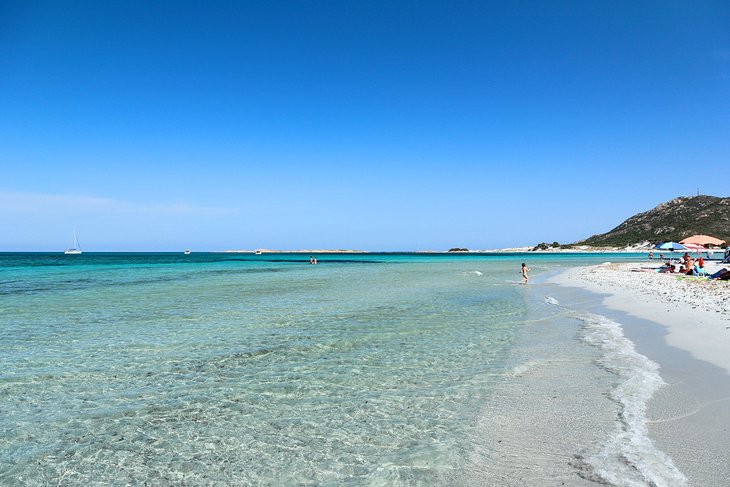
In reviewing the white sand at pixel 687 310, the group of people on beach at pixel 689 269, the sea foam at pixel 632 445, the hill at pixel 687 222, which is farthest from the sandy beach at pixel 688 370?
the hill at pixel 687 222

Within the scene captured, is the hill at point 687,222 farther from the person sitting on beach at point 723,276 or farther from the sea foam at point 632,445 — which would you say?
the sea foam at point 632,445

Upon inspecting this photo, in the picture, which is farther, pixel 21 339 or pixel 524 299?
pixel 524 299

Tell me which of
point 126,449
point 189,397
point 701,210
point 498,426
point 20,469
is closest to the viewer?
point 20,469

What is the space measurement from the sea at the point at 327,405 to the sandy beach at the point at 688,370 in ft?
0.90

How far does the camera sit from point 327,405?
761cm

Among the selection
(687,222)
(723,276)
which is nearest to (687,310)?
(723,276)

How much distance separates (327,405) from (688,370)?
7424mm

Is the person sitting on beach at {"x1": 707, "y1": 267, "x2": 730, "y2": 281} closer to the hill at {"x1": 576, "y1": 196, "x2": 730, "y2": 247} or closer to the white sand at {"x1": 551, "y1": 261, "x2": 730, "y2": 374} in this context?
the white sand at {"x1": 551, "y1": 261, "x2": 730, "y2": 374}

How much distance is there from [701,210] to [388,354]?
21152 centimetres

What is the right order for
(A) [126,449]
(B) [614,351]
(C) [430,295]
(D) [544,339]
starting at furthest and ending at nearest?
(C) [430,295] → (D) [544,339] → (B) [614,351] → (A) [126,449]

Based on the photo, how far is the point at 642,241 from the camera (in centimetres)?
17825

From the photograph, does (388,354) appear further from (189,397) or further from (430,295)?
(430,295)

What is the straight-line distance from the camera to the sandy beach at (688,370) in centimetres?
539

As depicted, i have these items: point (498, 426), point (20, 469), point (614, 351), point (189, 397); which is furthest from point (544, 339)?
point (20, 469)
